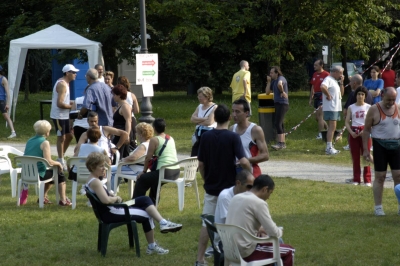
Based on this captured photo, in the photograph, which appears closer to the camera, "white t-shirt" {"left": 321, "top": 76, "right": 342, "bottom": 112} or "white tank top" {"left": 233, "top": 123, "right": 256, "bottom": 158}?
"white tank top" {"left": 233, "top": 123, "right": 256, "bottom": 158}

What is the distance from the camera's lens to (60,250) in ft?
27.7

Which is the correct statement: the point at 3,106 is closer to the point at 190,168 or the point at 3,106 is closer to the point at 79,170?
the point at 79,170

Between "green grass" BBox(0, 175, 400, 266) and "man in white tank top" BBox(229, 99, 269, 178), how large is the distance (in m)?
1.11

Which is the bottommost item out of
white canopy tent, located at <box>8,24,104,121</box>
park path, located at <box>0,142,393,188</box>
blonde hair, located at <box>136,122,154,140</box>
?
park path, located at <box>0,142,393,188</box>

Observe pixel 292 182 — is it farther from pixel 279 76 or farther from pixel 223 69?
pixel 223 69

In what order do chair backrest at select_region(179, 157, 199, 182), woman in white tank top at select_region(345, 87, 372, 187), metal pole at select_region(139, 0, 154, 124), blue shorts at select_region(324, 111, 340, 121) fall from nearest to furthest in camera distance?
1. chair backrest at select_region(179, 157, 199, 182)
2. woman in white tank top at select_region(345, 87, 372, 187)
3. blue shorts at select_region(324, 111, 340, 121)
4. metal pole at select_region(139, 0, 154, 124)

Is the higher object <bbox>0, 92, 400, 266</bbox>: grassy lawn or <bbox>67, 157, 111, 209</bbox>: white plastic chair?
<bbox>67, 157, 111, 209</bbox>: white plastic chair

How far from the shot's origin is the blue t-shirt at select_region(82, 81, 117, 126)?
12.4m

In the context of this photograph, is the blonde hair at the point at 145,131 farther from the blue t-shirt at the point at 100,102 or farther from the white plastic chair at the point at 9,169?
the white plastic chair at the point at 9,169

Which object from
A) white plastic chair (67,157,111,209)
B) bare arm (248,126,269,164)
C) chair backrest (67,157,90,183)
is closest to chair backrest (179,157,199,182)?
white plastic chair (67,157,111,209)

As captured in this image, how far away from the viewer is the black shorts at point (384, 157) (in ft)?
32.2

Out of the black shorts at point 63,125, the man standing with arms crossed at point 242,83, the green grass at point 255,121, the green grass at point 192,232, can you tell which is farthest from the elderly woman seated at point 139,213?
the man standing with arms crossed at point 242,83

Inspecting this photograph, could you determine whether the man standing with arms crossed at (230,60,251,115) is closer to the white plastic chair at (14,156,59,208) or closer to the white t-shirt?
the white t-shirt

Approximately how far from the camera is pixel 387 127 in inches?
385
